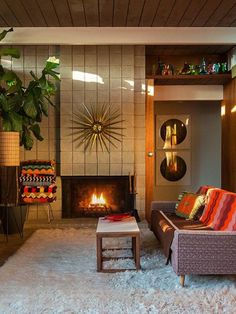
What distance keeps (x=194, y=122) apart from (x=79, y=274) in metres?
5.60

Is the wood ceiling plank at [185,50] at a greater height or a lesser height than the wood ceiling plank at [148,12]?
lesser

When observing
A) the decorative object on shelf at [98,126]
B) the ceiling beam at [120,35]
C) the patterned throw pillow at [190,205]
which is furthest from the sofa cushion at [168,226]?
the ceiling beam at [120,35]

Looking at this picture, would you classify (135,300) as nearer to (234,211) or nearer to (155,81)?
(234,211)

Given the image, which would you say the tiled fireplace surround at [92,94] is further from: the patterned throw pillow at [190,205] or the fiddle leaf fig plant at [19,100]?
the patterned throw pillow at [190,205]

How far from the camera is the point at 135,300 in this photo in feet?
9.24

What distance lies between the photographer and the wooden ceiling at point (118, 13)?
4906 mm

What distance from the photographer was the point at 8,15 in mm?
5328

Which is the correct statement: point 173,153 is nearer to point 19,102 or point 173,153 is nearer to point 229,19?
point 229,19

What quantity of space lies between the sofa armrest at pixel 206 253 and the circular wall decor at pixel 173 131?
17.6 ft

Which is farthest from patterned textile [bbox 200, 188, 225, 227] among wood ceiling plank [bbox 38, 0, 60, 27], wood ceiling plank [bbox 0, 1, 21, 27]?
wood ceiling plank [bbox 0, 1, 21, 27]

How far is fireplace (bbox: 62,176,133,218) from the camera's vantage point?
6.22 meters

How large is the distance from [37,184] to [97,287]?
117 inches

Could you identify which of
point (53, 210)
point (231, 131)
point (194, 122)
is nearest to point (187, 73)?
point (231, 131)

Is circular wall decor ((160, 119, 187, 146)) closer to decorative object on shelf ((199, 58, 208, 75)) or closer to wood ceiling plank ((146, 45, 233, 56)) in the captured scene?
wood ceiling plank ((146, 45, 233, 56))
